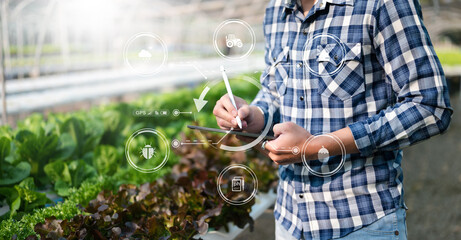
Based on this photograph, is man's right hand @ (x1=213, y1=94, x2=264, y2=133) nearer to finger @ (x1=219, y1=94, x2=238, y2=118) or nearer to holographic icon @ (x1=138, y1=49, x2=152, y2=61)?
finger @ (x1=219, y1=94, x2=238, y2=118)

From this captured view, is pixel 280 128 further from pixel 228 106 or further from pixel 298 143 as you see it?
pixel 228 106

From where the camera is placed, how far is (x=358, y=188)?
1144mm

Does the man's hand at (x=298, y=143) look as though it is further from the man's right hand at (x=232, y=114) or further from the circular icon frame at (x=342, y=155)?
the man's right hand at (x=232, y=114)

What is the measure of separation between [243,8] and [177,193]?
6431mm

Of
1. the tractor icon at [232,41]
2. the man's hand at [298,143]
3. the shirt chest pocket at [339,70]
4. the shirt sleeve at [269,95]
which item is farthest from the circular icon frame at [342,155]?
the tractor icon at [232,41]

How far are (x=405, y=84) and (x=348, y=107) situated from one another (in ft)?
0.54

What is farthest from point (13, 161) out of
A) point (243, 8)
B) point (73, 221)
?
point (243, 8)

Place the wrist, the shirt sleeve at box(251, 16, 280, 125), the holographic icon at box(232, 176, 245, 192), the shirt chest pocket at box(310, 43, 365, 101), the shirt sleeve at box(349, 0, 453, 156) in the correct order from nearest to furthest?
the shirt sleeve at box(349, 0, 453, 156)
the shirt chest pocket at box(310, 43, 365, 101)
the wrist
the shirt sleeve at box(251, 16, 280, 125)
the holographic icon at box(232, 176, 245, 192)

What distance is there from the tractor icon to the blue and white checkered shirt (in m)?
0.11

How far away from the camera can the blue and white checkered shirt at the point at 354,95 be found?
38.8 inches

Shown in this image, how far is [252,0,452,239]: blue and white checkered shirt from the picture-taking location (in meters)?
0.98

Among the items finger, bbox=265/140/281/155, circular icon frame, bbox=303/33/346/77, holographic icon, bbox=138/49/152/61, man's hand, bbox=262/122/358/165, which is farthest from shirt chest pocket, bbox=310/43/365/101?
holographic icon, bbox=138/49/152/61

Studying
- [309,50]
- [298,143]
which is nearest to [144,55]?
[309,50]

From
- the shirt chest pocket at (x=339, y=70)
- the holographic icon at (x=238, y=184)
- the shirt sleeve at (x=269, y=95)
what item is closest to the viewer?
the shirt chest pocket at (x=339, y=70)
